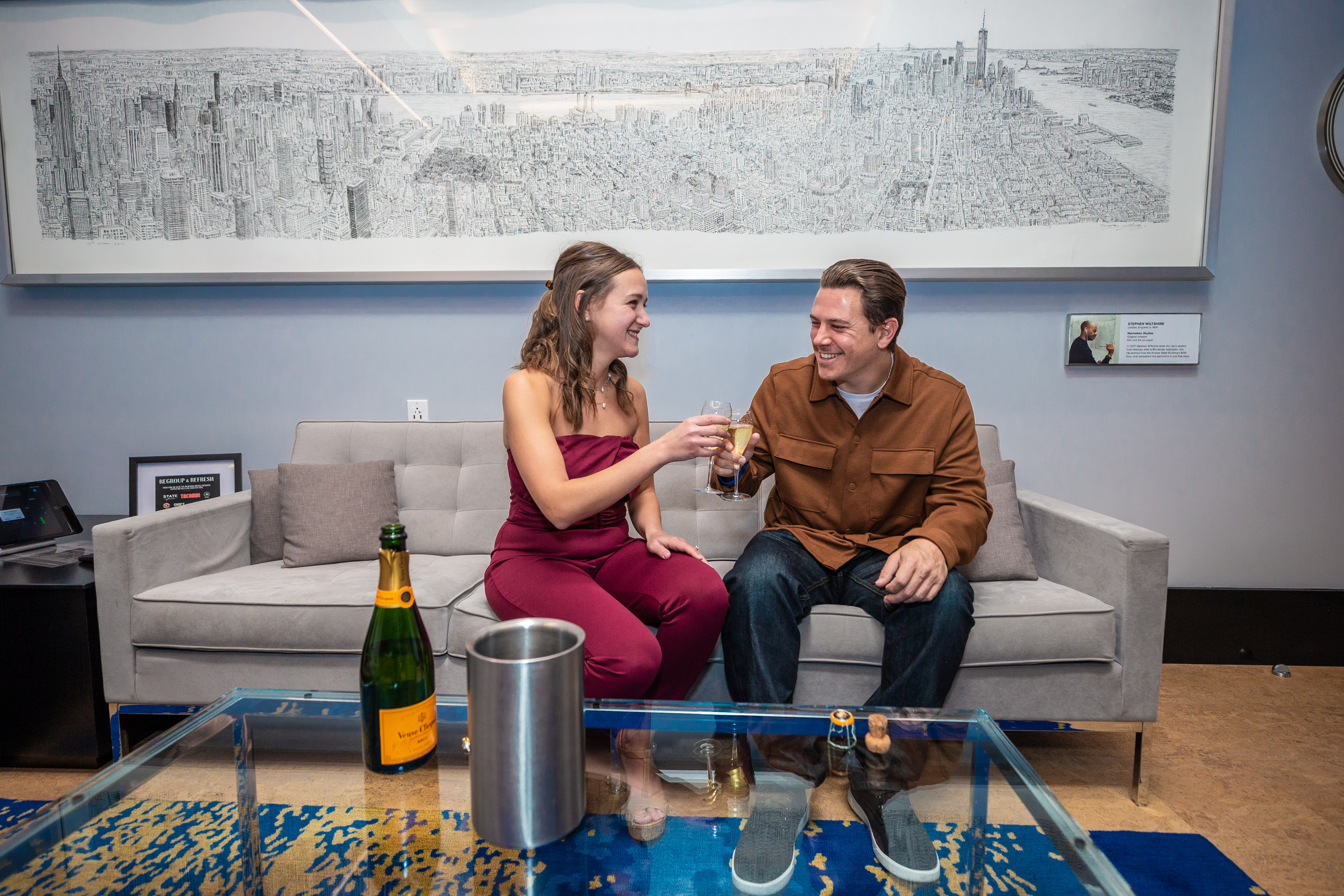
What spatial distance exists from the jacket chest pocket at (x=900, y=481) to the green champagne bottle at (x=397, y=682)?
1129 millimetres

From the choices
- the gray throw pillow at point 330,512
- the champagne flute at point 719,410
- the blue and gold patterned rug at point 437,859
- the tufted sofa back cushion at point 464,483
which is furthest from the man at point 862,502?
the gray throw pillow at point 330,512

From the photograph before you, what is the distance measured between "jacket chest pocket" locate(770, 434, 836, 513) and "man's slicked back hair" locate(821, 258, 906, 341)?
312 mm

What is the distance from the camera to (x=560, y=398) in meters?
1.55

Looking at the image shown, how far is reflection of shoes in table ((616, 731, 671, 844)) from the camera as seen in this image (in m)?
0.85

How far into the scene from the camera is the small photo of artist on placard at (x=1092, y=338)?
230 centimetres

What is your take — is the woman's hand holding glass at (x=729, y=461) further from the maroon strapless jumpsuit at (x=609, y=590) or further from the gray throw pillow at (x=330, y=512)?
the gray throw pillow at (x=330, y=512)

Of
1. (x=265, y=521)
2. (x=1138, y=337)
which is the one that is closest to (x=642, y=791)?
(x=265, y=521)

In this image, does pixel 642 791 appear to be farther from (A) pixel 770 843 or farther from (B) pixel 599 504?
(B) pixel 599 504

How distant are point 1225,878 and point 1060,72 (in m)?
2.18

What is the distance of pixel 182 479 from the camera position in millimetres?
2420

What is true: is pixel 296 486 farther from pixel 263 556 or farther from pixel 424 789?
pixel 424 789

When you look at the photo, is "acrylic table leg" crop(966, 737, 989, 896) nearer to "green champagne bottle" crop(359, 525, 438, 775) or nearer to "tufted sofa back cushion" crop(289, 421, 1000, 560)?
"green champagne bottle" crop(359, 525, 438, 775)

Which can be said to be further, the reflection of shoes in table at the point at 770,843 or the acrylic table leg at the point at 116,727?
the acrylic table leg at the point at 116,727

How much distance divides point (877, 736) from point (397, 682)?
0.67 meters
